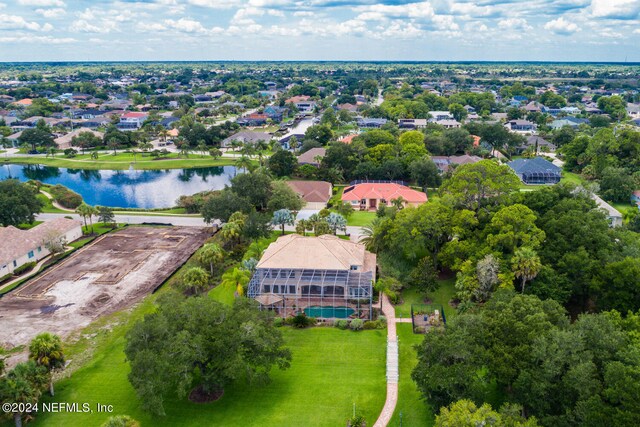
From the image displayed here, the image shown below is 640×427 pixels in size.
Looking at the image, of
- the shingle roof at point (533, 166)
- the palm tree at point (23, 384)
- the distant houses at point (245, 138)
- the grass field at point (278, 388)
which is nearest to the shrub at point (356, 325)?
the grass field at point (278, 388)

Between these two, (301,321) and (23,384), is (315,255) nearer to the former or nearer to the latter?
(301,321)

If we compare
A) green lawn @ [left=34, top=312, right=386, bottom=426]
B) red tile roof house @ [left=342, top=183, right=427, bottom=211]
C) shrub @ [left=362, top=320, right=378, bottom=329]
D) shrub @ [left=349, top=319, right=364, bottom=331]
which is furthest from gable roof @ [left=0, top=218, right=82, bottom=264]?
red tile roof house @ [left=342, top=183, right=427, bottom=211]

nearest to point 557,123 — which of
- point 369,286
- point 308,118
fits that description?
point 308,118

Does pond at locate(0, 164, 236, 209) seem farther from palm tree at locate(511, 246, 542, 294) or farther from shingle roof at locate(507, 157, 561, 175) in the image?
palm tree at locate(511, 246, 542, 294)

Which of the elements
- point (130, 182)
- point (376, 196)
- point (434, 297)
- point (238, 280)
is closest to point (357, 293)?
point (434, 297)

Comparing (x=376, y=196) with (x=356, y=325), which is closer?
(x=356, y=325)

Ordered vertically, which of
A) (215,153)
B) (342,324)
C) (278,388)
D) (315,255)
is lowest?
(278,388)

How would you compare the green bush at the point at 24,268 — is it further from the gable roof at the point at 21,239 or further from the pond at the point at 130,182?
the pond at the point at 130,182
